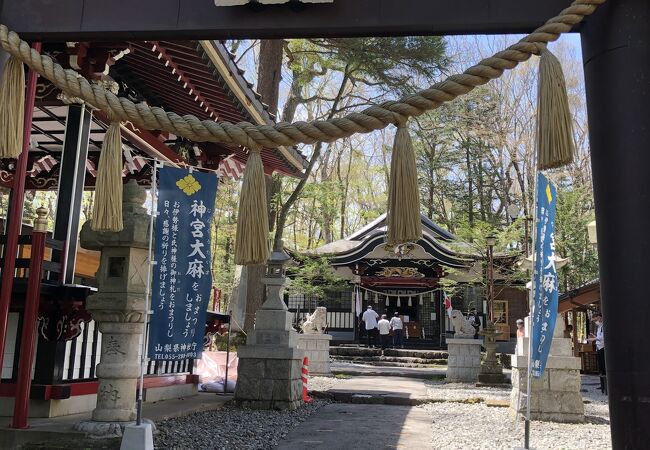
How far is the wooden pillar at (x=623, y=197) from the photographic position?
8.25 feet

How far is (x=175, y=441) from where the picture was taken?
18.9ft

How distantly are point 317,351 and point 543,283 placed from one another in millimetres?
10775

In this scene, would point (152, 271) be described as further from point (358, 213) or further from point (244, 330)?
point (358, 213)

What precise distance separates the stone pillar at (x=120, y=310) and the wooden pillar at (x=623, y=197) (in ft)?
13.6

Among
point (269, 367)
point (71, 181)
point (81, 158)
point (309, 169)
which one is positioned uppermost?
point (309, 169)

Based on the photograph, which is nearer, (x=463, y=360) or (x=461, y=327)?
(x=463, y=360)

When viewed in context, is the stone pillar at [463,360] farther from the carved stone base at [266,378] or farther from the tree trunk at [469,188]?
the tree trunk at [469,188]

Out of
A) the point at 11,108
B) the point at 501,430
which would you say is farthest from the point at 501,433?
the point at 11,108

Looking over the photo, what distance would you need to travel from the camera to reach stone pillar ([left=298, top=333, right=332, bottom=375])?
1526 cm

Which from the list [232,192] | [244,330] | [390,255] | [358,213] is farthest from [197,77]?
[358,213]

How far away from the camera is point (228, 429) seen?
6742 millimetres

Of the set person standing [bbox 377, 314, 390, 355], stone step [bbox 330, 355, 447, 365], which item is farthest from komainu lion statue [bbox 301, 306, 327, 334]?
person standing [bbox 377, 314, 390, 355]

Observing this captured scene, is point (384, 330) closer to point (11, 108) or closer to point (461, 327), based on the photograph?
point (461, 327)

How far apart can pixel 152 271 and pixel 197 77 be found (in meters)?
2.95
